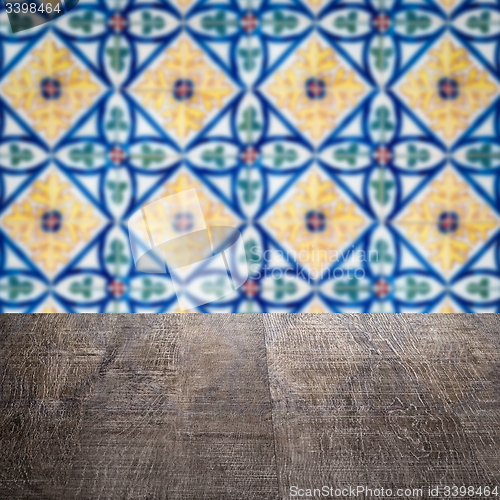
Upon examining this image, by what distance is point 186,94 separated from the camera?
0.64 m

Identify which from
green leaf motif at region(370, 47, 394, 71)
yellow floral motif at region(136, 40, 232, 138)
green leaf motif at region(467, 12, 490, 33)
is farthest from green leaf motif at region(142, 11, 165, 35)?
green leaf motif at region(467, 12, 490, 33)

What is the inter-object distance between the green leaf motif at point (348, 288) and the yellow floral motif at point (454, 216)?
0.09 metres

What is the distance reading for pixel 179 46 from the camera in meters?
0.64

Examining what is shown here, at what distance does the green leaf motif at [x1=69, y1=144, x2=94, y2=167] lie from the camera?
0.65m

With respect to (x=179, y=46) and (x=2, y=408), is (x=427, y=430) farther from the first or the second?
(x=179, y=46)

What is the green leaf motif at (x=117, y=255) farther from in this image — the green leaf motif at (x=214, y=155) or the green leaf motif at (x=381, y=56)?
the green leaf motif at (x=381, y=56)

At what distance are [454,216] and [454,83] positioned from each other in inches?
6.1

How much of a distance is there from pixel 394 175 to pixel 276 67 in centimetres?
19

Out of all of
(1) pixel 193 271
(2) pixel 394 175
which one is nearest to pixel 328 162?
(2) pixel 394 175

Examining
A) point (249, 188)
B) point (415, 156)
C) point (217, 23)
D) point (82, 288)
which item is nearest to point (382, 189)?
point (415, 156)

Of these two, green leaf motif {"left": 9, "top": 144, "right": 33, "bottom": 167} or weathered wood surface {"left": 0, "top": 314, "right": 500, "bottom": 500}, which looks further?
green leaf motif {"left": 9, "top": 144, "right": 33, "bottom": 167}

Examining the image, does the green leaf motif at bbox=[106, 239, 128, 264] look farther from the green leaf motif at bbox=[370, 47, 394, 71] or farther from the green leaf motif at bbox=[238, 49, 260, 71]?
the green leaf motif at bbox=[370, 47, 394, 71]

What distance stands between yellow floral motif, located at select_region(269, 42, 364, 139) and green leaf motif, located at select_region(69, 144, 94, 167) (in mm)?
→ 222

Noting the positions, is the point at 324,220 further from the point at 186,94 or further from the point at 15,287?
the point at 15,287
